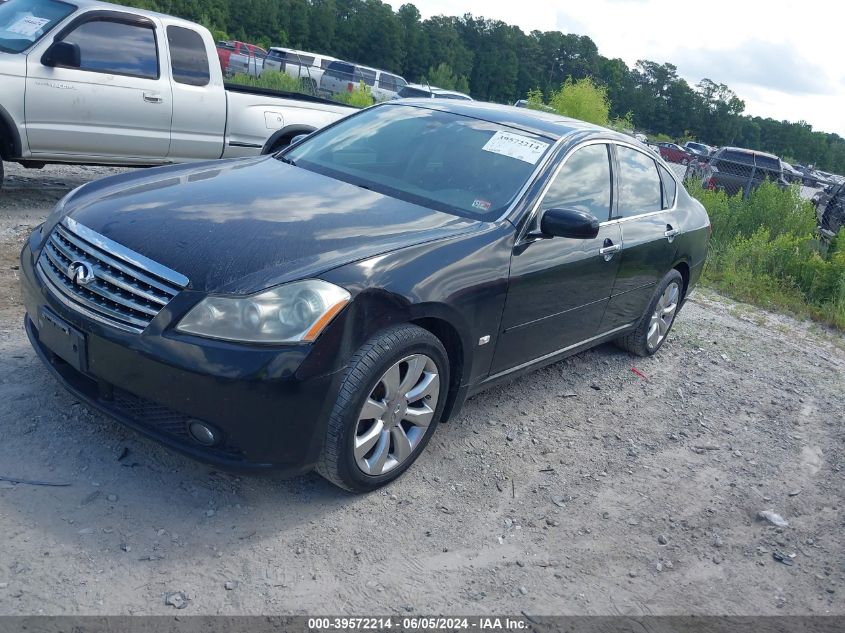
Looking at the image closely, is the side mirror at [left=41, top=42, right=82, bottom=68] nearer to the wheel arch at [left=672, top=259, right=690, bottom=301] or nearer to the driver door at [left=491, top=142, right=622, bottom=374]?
the driver door at [left=491, top=142, right=622, bottom=374]

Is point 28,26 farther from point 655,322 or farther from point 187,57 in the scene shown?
point 655,322

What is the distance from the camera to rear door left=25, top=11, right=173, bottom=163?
693cm

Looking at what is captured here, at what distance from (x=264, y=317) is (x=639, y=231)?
301 centimetres

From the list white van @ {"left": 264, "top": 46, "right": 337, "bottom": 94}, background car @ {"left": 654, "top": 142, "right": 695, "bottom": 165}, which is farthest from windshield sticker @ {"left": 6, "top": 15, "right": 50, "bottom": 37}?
background car @ {"left": 654, "top": 142, "right": 695, "bottom": 165}

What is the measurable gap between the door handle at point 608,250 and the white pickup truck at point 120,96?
4.71 meters

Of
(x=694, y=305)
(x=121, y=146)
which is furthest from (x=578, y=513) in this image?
(x=121, y=146)

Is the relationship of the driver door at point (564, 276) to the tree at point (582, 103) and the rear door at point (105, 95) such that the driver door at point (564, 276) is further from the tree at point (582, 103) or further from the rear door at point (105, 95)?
the tree at point (582, 103)

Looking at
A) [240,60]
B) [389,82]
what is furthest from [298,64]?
Answer: [389,82]

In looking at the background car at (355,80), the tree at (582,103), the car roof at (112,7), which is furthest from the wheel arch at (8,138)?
the background car at (355,80)

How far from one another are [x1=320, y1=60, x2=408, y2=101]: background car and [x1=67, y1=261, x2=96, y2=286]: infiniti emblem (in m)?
23.1

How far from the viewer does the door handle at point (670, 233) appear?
5486mm

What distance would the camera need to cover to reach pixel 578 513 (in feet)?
12.5

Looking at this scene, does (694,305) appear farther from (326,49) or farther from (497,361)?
(326,49)

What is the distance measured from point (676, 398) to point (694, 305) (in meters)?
3.02
